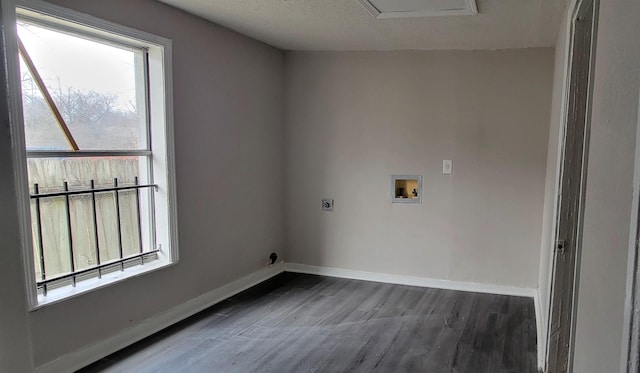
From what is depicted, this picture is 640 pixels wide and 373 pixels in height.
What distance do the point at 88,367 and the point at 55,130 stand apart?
1362mm

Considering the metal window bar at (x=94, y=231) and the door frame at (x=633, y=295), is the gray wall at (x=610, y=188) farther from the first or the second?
the metal window bar at (x=94, y=231)

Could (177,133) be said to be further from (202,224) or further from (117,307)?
(117,307)

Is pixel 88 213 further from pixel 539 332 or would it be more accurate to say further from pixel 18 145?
pixel 539 332

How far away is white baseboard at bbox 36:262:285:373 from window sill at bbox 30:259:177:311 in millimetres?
336

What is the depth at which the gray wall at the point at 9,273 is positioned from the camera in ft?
3.61

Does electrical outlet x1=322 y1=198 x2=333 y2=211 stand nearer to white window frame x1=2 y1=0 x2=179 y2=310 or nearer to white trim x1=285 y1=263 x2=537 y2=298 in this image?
white trim x1=285 y1=263 x2=537 y2=298

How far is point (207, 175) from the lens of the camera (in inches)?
129

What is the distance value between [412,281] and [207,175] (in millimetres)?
2152

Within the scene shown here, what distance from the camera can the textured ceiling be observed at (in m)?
2.64

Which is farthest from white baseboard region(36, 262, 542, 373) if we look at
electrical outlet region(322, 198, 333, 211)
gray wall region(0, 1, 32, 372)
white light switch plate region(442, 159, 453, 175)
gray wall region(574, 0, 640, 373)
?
gray wall region(574, 0, 640, 373)

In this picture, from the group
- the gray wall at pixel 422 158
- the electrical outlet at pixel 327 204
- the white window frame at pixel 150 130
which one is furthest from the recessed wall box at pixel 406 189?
the white window frame at pixel 150 130

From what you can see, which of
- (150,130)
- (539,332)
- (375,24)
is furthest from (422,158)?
(150,130)

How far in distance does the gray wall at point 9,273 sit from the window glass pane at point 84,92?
47.1 inches

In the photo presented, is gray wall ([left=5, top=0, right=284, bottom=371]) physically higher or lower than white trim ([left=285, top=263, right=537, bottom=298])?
higher
